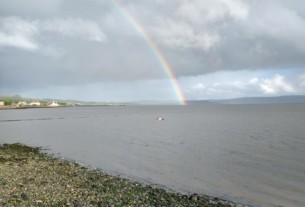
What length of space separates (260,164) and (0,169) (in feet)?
84.2

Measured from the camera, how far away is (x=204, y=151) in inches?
1721

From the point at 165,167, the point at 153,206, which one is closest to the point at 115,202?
the point at 153,206

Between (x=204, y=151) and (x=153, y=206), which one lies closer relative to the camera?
(x=153, y=206)

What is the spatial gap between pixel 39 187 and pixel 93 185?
352 centimetres

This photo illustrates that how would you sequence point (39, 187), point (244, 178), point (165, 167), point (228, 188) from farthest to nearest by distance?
point (165, 167) < point (244, 178) < point (228, 188) < point (39, 187)

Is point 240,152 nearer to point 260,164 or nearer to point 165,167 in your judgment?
point 260,164

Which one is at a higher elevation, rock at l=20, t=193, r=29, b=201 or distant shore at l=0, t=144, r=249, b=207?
rock at l=20, t=193, r=29, b=201

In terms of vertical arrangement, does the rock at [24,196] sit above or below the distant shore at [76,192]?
above

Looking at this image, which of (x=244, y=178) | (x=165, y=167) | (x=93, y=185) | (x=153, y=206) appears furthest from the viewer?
(x=165, y=167)

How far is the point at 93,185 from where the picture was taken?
2094cm

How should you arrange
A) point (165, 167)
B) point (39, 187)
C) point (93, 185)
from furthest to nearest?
point (165, 167)
point (93, 185)
point (39, 187)

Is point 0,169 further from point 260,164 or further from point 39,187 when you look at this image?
point 260,164

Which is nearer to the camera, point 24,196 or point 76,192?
point 24,196

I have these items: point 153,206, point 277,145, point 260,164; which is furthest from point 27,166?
point 277,145
